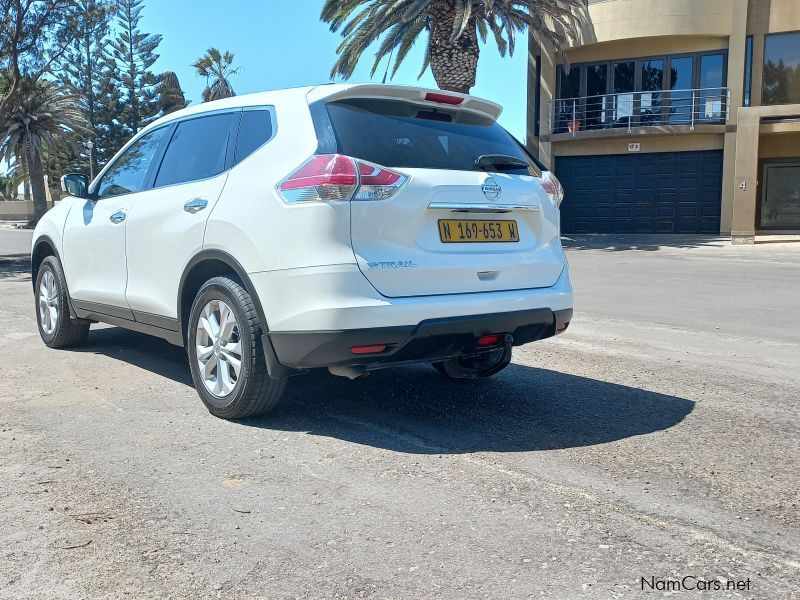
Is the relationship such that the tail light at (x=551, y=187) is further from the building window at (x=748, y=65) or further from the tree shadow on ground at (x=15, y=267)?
the building window at (x=748, y=65)

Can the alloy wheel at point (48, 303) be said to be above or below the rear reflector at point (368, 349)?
below

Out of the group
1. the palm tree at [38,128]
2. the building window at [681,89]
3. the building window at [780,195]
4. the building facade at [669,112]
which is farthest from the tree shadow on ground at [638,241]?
the palm tree at [38,128]

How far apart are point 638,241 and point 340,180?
2346 centimetres

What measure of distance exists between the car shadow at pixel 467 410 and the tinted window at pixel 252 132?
5.20 ft

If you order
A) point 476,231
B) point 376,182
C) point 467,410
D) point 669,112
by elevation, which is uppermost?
point 669,112

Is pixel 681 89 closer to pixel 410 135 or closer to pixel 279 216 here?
pixel 410 135

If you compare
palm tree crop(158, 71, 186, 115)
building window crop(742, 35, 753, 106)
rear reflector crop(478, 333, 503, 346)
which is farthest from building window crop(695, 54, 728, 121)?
palm tree crop(158, 71, 186, 115)

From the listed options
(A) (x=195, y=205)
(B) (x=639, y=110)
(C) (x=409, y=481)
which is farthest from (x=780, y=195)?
(C) (x=409, y=481)

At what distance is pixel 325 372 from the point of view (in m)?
5.87

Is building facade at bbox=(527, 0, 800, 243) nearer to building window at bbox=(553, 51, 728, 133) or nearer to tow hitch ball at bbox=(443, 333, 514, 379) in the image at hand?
building window at bbox=(553, 51, 728, 133)

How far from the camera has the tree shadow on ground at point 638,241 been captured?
923 inches

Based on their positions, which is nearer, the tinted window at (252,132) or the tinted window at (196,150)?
the tinted window at (252,132)

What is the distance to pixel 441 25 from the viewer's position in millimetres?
23031

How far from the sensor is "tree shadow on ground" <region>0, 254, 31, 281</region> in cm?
1456
